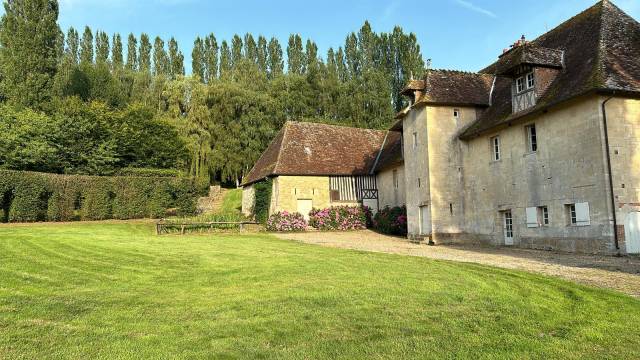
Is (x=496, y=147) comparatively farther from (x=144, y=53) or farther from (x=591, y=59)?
(x=144, y=53)

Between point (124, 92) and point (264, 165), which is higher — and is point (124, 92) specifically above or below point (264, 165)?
above

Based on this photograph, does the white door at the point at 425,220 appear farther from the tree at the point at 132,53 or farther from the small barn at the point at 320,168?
the tree at the point at 132,53

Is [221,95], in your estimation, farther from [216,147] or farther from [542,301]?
[542,301]

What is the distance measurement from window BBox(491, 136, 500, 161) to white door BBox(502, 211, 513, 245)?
2064 millimetres

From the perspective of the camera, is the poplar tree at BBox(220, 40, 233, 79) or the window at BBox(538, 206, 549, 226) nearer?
the window at BBox(538, 206, 549, 226)

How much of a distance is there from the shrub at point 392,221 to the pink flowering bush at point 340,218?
1245mm

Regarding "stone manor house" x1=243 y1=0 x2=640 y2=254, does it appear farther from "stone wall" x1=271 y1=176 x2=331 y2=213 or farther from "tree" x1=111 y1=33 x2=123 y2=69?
"tree" x1=111 y1=33 x2=123 y2=69

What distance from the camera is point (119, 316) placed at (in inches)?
196

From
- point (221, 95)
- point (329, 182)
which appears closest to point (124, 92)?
point (221, 95)

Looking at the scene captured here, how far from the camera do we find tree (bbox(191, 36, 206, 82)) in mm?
49281

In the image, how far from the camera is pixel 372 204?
25922mm

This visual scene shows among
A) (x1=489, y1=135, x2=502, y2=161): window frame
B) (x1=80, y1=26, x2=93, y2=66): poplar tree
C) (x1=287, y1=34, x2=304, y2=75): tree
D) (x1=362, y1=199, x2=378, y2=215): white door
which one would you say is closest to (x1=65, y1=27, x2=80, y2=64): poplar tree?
(x1=80, y1=26, x2=93, y2=66): poplar tree

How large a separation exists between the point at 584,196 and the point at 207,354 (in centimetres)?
1226

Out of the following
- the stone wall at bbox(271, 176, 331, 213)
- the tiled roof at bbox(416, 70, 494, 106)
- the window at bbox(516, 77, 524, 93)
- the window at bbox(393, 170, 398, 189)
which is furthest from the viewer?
the stone wall at bbox(271, 176, 331, 213)
